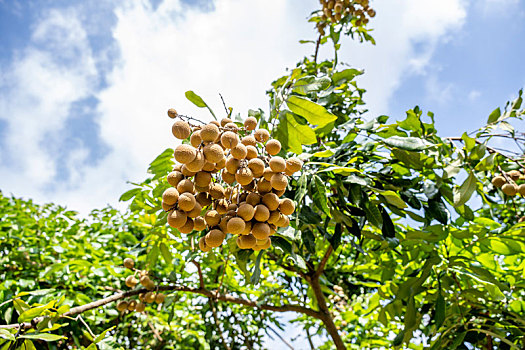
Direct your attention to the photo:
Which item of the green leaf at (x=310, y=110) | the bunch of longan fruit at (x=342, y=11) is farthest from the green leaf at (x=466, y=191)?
the bunch of longan fruit at (x=342, y=11)

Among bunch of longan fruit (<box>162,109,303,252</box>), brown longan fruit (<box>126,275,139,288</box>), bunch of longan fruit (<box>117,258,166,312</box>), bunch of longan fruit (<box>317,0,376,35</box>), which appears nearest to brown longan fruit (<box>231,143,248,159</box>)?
bunch of longan fruit (<box>162,109,303,252</box>)

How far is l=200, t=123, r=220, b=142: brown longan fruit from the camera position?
0.99m

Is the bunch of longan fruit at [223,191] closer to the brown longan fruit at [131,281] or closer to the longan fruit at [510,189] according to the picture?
the brown longan fruit at [131,281]

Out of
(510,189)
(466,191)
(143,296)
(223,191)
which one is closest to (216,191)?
(223,191)

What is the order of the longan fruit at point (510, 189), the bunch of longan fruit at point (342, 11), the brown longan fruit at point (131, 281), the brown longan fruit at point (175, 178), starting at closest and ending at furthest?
1. the brown longan fruit at point (175, 178)
2. the longan fruit at point (510, 189)
3. the brown longan fruit at point (131, 281)
4. the bunch of longan fruit at point (342, 11)

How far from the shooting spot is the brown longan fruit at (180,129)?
1030mm

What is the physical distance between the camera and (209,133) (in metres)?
0.98

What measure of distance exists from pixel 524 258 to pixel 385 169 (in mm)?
786

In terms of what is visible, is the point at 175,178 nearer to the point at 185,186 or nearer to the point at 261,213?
the point at 185,186

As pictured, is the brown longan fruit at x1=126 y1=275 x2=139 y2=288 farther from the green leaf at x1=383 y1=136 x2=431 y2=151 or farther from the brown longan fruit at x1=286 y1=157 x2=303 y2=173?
the green leaf at x1=383 y1=136 x2=431 y2=151

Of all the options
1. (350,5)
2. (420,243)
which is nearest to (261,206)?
(420,243)

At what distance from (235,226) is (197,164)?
0.62ft

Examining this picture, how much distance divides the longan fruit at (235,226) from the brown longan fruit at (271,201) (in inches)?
3.7

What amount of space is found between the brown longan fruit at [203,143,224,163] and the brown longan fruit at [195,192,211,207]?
0.38 feet
